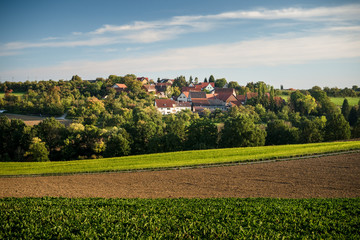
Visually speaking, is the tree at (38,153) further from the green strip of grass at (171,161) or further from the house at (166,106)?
the house at (166,106)

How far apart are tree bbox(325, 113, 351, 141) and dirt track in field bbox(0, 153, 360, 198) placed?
2117cm

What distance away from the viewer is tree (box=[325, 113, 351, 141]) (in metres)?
44.4

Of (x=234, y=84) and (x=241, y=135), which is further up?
(x=234, y=84)

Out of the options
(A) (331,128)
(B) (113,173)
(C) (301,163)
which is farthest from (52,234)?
(A) (331,128)

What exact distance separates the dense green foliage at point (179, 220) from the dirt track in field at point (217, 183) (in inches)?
211

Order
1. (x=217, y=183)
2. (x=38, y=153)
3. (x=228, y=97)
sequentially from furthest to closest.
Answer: (x=228, y=97) < (x=38, y=153) < (x=217, y=183)

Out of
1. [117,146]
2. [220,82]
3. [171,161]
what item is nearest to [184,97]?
[220,82]

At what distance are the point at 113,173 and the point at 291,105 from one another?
66.7 meters

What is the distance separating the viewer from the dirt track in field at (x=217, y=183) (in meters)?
17.7

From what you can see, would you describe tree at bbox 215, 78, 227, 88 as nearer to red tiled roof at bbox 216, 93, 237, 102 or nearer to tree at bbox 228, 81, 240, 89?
tree at bbox 228, 81, 240, 89

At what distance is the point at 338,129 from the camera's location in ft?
146

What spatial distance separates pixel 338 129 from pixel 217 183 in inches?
1369

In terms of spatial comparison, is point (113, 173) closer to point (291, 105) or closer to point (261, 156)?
point (261, 156)

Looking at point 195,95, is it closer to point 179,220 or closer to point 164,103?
point 164,103
